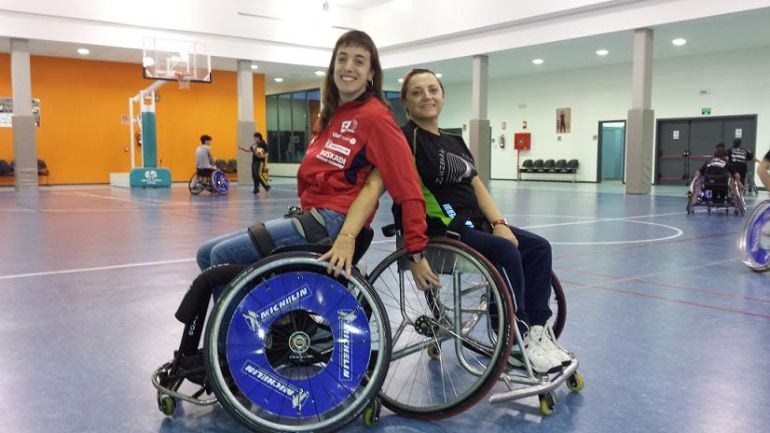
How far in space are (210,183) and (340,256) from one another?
13910 mm

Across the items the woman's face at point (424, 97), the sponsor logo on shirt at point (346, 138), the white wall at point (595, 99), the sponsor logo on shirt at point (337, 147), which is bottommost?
the sponsor logo on shirt at point (337, 147)

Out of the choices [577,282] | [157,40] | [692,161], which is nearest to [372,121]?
[577,282]

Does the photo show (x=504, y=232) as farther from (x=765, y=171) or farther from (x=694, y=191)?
(x=694, y=191)

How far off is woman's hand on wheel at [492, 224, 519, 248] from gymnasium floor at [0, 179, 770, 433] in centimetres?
63

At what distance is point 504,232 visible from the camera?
2.58 m

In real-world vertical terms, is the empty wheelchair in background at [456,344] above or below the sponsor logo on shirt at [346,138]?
below

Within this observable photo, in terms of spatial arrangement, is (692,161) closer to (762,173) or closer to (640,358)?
(762,173)

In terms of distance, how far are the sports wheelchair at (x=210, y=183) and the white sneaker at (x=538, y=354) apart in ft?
44.6

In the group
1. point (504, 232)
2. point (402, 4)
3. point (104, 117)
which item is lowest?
point (504, 232)

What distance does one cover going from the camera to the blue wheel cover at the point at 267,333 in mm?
2096

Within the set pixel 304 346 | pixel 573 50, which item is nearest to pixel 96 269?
pixel 304 346

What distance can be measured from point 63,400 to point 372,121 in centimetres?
159

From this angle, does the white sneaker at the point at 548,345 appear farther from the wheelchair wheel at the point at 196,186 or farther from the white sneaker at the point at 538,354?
the wheelchair wheel at the point at 196,186

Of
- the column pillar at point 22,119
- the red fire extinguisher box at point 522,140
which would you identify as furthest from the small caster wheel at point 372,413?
the red fire extinguisher box at point 522,140
